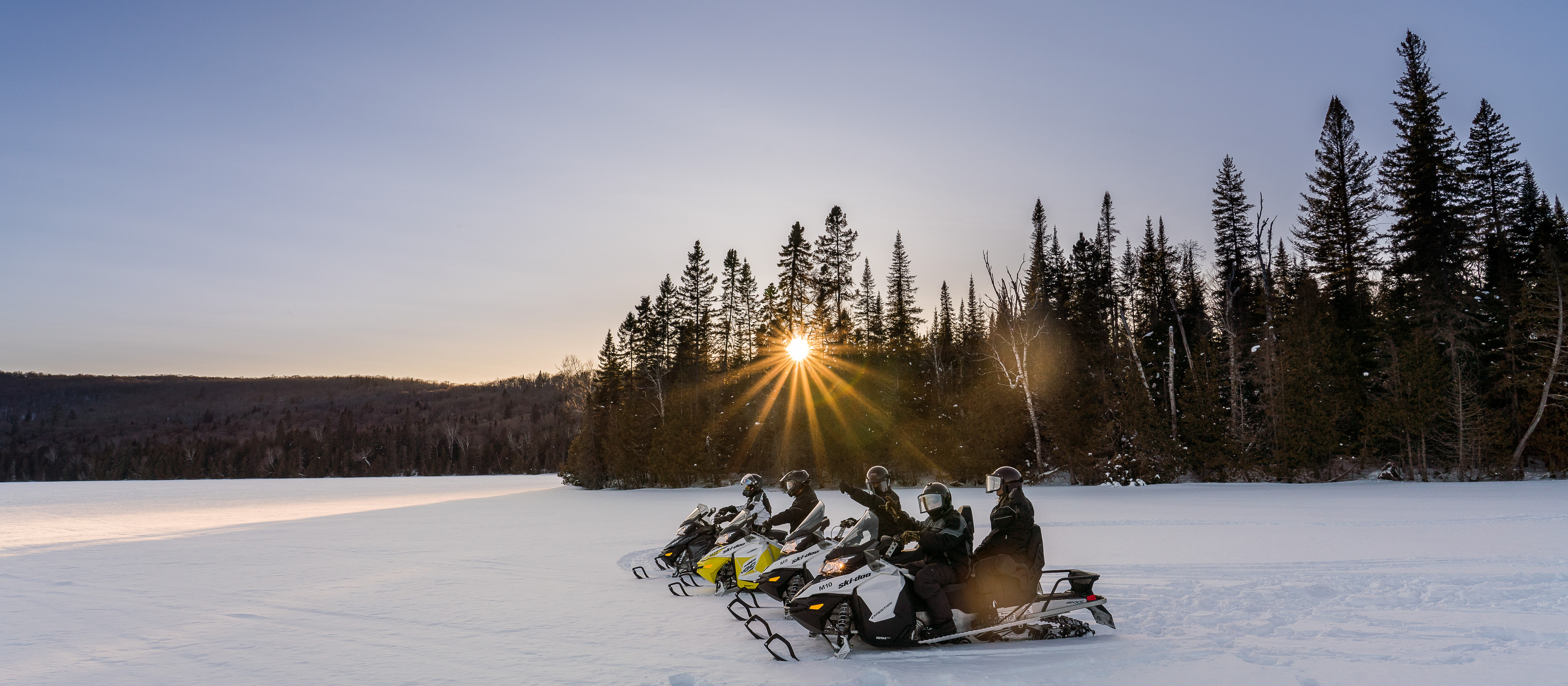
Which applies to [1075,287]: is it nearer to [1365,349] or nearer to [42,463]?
[1365,349]

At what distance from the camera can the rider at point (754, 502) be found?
10375 mm

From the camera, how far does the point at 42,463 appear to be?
12212 cm

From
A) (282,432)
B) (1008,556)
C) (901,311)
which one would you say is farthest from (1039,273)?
(282,432)

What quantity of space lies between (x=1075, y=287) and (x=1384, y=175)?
1555 cm

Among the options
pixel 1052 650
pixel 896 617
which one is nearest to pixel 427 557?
pixel 896 617

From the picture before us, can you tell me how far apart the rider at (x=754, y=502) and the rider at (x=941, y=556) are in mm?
3591

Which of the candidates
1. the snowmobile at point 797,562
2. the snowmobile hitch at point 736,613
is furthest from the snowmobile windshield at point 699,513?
the snowmobile at point 797,562

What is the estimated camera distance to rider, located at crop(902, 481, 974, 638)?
6.68 m

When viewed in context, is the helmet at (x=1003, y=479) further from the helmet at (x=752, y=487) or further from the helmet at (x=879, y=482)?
the helmet at (x=752, y=487)

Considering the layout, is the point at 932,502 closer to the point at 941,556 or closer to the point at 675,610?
the point at 941,556

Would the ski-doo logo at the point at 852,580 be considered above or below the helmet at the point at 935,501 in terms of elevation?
below

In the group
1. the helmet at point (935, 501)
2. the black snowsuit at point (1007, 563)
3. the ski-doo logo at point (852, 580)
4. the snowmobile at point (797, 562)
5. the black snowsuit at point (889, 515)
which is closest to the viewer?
the ski-doo logo at point (852, 580)

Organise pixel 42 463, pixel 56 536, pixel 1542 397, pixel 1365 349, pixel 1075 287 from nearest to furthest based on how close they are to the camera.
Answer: pixel 56 536 → pixel 1542 397 → pixel 1365 349 → pixel 1075 287 → pixel 42 463

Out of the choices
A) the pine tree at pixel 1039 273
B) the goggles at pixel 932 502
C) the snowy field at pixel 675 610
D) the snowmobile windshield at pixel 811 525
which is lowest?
the snowy field at pixel 675 610
